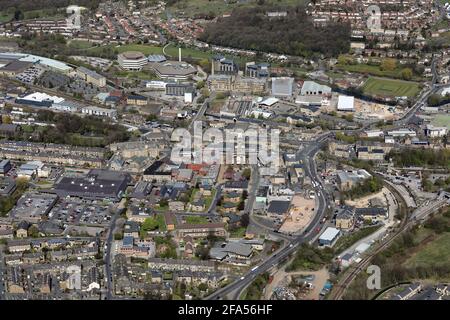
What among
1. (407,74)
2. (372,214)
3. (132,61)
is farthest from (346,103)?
(132,61)

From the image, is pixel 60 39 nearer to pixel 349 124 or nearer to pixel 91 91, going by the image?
pixel 91 91

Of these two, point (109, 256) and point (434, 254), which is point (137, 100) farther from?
point (434, 254)

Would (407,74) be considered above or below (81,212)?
above

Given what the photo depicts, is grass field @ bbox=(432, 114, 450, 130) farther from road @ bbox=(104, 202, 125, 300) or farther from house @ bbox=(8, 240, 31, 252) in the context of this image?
house @ bbox=(8, 240, 31, 252)

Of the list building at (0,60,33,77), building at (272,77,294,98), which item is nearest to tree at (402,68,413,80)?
building at (272,77,294,98)

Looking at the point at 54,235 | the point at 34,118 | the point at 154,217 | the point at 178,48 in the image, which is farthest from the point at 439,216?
the point at 178,48
